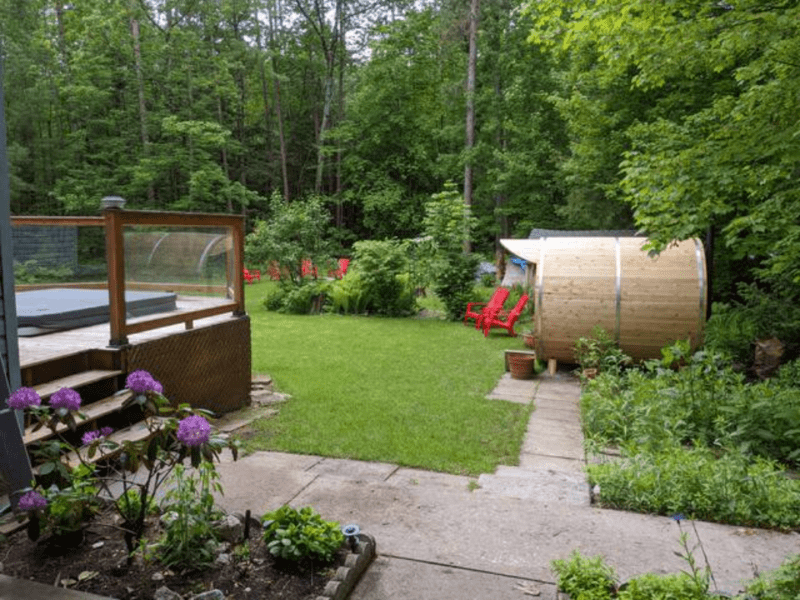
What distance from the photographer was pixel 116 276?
4531 mm

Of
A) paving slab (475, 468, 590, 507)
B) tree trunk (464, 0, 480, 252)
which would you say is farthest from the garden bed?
tree trunk (464, 0, 480, 252)

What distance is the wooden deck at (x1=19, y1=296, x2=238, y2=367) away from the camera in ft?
14.3

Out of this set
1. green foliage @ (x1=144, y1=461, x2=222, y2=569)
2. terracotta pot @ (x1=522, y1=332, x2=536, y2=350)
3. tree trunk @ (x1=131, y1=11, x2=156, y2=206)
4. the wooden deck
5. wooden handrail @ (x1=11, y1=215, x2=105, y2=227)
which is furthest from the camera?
tree trunk @ (x1=131, y1=11, x2=156, y2=206)

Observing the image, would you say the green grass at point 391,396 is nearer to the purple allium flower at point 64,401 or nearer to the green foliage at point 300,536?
the green foliage at point 300,536

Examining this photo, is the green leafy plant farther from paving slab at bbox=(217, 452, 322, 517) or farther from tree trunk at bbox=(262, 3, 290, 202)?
tree trunk at bbox=(262, 3, 290, 202)

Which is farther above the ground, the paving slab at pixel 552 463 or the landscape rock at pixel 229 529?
the landscape rock at pixel 229 529

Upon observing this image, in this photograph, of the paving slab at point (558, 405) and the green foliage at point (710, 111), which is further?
the paving slab at point (558, 405)

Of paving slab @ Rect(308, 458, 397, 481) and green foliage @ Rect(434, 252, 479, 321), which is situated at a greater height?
green foliage @ Rect(434, 252, 479, 321)

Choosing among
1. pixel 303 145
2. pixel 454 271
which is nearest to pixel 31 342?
pixel 454 271

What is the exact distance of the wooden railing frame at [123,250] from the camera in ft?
14.7

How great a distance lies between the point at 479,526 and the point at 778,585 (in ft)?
4.85

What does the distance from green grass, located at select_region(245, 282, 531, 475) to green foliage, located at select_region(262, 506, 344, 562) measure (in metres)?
1.64

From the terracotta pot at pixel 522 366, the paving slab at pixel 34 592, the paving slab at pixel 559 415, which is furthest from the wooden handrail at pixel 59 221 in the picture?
the terracotta pot at pixel 522 366

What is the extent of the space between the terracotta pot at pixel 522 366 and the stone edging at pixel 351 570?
4947mm
